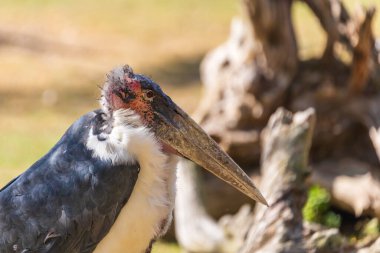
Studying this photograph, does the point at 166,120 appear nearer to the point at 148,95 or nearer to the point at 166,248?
the point at 148,95

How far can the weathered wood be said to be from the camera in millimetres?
5062

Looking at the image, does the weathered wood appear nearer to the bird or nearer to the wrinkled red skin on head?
the bird

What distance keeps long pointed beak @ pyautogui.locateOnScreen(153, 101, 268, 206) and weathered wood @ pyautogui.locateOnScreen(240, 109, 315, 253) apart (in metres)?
0.63

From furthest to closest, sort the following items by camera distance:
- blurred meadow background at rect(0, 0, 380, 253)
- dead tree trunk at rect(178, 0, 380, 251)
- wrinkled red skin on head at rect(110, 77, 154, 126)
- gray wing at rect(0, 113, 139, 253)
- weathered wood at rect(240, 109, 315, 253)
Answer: blurred meadow background at rect(0, 0, 380, 253) → dead tree trunk at rect(178, 0, 380, 251) → weathered wood at rect(240, 109, 315, 253) → wrinkled red skin on head at rect(110, 77, 154, 126) → gray wing at rect(0, 113, 139, 253)

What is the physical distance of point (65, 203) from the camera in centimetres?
420

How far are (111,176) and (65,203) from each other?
0.21 meters

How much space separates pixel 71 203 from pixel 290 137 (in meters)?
1.55

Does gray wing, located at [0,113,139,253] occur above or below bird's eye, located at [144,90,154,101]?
below

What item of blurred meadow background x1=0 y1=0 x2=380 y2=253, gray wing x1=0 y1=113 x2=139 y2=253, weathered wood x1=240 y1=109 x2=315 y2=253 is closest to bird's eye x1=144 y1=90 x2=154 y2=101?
gray wing x1=0 y1=113 x2=139 y2=253

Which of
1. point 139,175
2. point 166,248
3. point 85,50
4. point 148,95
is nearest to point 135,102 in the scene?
point 148,95

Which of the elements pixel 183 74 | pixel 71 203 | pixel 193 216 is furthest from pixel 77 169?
pixel 183 74

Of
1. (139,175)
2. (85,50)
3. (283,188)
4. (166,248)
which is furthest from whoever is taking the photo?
(85,50)

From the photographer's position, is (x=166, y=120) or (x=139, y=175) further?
(x=166, y=120)

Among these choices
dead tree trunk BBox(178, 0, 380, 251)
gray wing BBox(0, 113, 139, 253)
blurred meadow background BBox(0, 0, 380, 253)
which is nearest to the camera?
gray wing BBox(0, 113, 139, 253)
